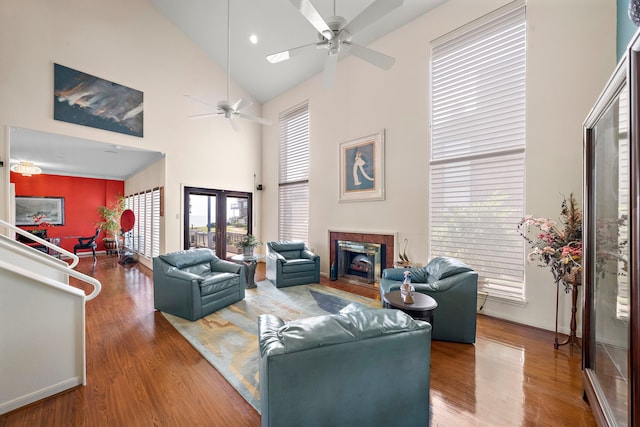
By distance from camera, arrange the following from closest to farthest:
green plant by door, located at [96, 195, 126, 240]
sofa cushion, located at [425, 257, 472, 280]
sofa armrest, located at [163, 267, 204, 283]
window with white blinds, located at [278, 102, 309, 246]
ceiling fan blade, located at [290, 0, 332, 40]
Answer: ceiling fan blade, located at [290, 0, 332, 40] < sofa cushion, located at [425, 257, 472, 280] < sofa armrest, located at [163, 267, 204, 283] < window with white blinds, located at [278, 102, 309, 246] < green plant by door, located at [96, 195, 126, 240]

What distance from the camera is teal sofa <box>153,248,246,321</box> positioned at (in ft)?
10.8

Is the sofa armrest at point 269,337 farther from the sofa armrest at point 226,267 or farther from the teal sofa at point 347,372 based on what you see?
the sofa armrest at point 226,267

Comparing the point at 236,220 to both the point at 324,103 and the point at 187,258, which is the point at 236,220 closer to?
the point at 187,258

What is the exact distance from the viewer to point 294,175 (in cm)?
652

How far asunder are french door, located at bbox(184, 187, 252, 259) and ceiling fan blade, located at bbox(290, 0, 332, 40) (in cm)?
460

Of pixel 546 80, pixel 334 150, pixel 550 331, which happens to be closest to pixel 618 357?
pixel 550 331

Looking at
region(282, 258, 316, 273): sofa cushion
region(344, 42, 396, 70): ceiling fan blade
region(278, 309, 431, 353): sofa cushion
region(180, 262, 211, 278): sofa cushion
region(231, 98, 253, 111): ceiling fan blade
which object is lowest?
region(282, 258, 316, 273): sofa cushion

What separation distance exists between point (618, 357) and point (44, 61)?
7.41 metres

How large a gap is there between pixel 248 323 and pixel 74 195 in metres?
8.67

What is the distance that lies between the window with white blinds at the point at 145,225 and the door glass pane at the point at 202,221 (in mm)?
722

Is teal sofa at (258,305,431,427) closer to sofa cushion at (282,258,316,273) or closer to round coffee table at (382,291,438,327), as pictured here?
round coffee table at (382,291,438,327)

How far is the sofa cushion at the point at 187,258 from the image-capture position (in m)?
3.67

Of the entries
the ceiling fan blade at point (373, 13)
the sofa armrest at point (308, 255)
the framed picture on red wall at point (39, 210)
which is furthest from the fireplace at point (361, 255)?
the framed picture on red wall at point (39, 210)

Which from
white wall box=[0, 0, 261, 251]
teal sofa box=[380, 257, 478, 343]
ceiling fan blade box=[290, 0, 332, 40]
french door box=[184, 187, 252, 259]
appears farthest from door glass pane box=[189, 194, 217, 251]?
teal sofa box=[380, 257, 478, 343]
